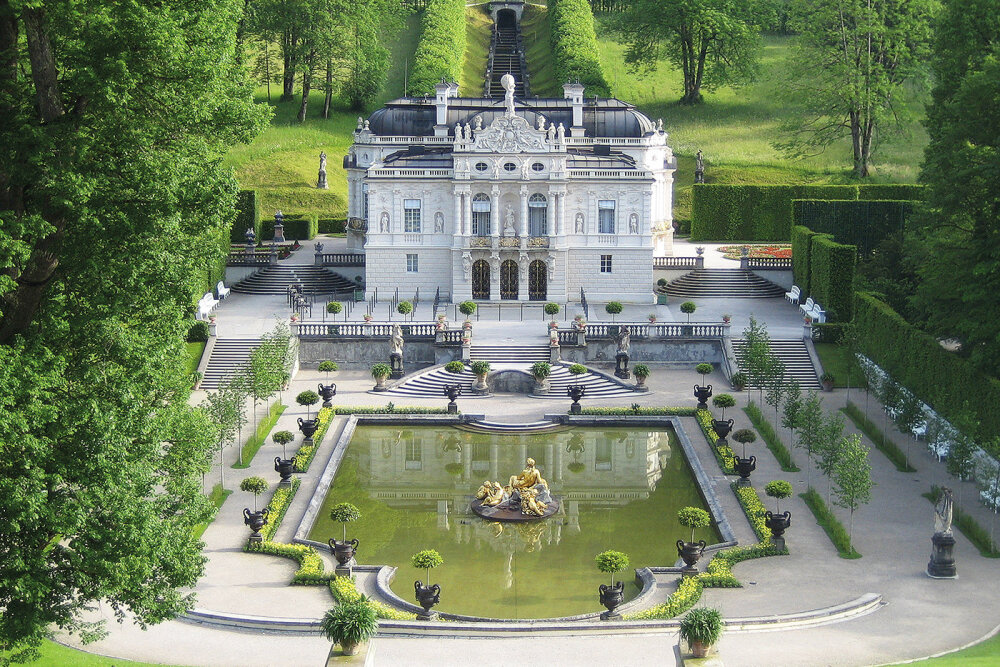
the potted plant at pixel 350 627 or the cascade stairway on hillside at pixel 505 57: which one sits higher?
the cascade stairway on hillside at pixel 505 57

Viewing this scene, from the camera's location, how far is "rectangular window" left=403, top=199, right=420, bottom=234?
7912 cm

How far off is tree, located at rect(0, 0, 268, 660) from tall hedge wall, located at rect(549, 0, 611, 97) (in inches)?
2987

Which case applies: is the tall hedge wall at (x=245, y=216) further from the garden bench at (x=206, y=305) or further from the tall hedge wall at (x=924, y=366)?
the tall hedge wall at (x=924, y=366)

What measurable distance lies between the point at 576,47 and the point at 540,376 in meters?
55.0

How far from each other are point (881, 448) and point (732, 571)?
615 inches

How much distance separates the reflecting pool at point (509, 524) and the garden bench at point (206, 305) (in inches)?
627

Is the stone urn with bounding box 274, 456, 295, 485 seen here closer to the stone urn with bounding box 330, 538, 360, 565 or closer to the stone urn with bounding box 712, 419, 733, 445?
the stone urn with bounding box 330, 538, 360, 565

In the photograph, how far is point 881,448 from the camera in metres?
55.8

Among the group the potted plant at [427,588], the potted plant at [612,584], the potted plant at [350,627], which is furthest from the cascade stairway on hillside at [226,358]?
the potted plant at [350,627]

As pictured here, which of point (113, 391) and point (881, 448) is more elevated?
point (113, 391)

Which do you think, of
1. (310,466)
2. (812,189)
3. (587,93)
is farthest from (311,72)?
(310,466)

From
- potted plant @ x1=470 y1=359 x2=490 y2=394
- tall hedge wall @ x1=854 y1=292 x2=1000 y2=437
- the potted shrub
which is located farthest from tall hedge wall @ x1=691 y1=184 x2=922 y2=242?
potted plant @ x1=470 y1=359 x2=490 y2=394

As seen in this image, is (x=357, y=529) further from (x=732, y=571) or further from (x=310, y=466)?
(x=732, y=571)

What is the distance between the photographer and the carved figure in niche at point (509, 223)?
7825cm
